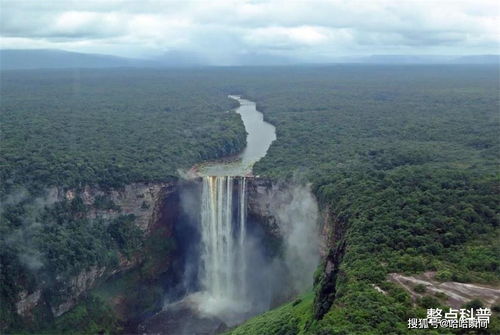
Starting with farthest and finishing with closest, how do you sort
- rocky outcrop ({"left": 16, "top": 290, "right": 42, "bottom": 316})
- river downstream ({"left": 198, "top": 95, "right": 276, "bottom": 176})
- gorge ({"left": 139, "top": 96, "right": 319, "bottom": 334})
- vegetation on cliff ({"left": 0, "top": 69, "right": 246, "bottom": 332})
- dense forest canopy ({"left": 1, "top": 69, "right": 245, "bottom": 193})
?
river downstream ({"left": 198, "top": 95, "right": 276, "bottom": 176})
dense forest canopy ({"left": 1, "top": 69, "right": 245, "bottom": 193})
gorge ({"left": 139, "top": 96, "right": 319, "bottom": 334})
vegetation on cliff ({"left": 0, "top": 69, "right": 246, "bottom": 332})
rocky outcrop ({"left": 16, "top": 290, "right": 42, "bottom": 316})

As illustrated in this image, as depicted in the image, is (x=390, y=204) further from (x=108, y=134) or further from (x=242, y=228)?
(x=108, y=134)

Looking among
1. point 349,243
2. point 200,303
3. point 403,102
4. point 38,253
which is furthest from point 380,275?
point 403,102

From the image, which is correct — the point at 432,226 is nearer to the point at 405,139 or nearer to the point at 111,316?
the point at 111,316

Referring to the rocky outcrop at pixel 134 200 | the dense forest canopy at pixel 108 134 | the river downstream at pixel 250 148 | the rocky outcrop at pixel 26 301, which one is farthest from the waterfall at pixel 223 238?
the rocky outcrop at pixel 26 301

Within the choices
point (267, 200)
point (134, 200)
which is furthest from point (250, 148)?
point (134, 200)

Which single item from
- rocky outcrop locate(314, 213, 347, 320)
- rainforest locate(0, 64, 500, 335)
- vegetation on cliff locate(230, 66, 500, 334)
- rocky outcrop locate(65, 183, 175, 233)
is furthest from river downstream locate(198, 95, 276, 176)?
rocky outcrop locate(314, 213, 347, 320)

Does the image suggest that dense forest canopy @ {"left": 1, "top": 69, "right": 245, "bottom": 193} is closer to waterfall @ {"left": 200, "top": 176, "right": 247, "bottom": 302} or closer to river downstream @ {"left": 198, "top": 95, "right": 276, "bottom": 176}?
river downstream @ {"left": 198, "top": 95, "right": 276, "bottom": 176}
